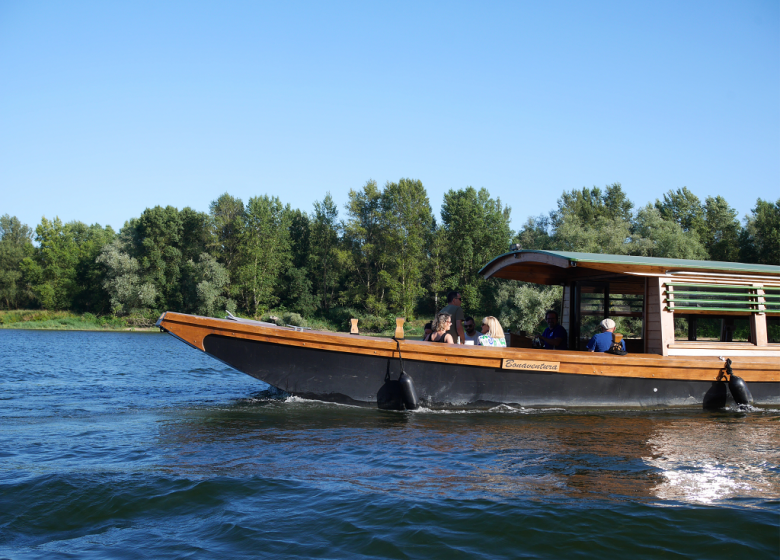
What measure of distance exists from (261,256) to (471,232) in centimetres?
1867

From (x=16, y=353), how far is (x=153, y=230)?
1288 inches

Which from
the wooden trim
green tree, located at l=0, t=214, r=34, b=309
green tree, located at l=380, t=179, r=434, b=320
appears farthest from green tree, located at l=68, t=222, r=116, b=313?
the wooden trim

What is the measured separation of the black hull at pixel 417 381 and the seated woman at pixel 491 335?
2.56 feet

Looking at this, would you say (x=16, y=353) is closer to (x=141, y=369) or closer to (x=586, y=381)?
(x=141, y=369)

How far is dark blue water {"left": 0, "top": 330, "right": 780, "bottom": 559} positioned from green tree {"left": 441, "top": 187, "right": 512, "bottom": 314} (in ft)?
140

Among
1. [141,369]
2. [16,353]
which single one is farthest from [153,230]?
[141,369]

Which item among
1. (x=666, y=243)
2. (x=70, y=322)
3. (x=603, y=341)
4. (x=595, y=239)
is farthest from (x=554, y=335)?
(x=70, y=322)

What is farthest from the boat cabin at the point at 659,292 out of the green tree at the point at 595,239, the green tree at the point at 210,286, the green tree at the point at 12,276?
the green tree at the point at 12,276

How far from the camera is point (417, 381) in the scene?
28.1 feet

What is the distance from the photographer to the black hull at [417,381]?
8.34m

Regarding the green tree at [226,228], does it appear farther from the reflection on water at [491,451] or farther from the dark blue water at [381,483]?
the reflection on water at [491,451]

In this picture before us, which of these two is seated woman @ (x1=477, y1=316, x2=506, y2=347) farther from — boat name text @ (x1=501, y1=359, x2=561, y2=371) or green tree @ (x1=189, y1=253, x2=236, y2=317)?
green tree @ (x1=189, y1=253, x2=236, y2=317)

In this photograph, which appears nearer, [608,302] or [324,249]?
[608,302]

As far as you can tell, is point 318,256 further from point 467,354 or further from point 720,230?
point 467,354
